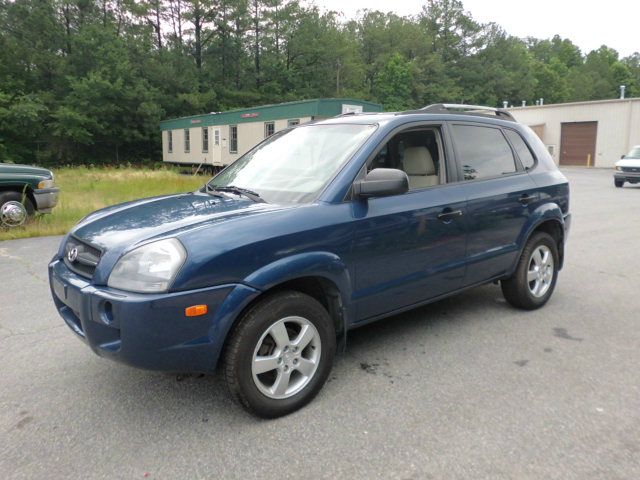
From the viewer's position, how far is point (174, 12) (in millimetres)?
50562

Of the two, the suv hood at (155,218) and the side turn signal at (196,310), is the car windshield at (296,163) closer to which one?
the suv hood at (155,218)

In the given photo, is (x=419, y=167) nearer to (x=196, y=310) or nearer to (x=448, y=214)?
(x=448, y=214)

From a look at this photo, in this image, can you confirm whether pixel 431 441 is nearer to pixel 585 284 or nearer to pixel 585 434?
pixel 585 434

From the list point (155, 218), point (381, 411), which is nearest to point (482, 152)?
point (381, 411)

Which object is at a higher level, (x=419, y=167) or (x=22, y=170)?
(x=419, y=167)

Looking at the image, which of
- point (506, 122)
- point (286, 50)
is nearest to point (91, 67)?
point (286, 50)

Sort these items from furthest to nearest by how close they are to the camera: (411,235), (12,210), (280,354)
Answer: (12,210) < (411,235) < (280,354)

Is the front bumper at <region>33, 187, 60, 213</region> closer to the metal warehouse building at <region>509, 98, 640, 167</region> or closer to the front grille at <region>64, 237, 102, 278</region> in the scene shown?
the front grille at <region>64, 237, 102, 278</region>

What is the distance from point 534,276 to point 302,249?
109 inches

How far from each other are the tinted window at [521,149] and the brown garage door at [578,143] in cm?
4025

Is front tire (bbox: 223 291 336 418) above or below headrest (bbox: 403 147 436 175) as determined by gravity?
below

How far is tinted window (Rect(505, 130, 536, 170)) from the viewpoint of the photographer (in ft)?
15.6

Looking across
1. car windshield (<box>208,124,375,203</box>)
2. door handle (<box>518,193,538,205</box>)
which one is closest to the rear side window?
door handle (<box>518,193,538,205</box>)

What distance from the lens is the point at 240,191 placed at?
3.63 m
